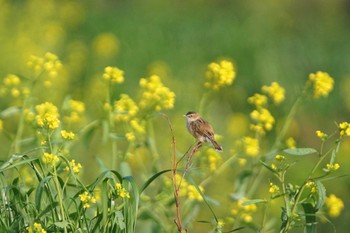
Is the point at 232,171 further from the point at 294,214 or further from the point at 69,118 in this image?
the point at 294,214

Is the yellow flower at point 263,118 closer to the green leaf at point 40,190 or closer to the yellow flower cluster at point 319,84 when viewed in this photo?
the yellow flower cluster at point 319,84

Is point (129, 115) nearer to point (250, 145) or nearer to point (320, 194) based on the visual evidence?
point (250, 145)

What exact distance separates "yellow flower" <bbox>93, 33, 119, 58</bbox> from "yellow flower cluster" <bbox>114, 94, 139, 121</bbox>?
5042 millimetres

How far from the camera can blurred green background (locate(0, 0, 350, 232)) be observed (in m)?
8.37

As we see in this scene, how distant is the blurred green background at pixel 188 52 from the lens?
8367 mm

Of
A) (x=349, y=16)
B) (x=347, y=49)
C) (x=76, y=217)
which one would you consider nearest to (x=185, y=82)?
(x=347, y=49)

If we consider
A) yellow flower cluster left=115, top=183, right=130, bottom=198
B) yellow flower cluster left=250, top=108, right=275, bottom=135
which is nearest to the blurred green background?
yellow flower cluster left=250, top=108, right=275, bottom=135

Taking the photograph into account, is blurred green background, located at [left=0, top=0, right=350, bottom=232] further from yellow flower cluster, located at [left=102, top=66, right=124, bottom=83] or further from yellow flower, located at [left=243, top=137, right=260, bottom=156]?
yellow flower cluster, located at [left=102, top=66, right=124, bottom=83]

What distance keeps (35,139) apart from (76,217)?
1.15 meters

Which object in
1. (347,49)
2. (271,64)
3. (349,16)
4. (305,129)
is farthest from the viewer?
(349,16)

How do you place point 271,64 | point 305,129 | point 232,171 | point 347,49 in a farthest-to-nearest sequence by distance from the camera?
point 347,49 < point 271,64 < point 305,129 < point 232,171

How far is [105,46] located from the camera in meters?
10.3

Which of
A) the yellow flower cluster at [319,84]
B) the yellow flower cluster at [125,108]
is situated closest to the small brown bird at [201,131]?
the yellow flower cluster at [125,108]

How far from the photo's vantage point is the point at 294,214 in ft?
12.0
